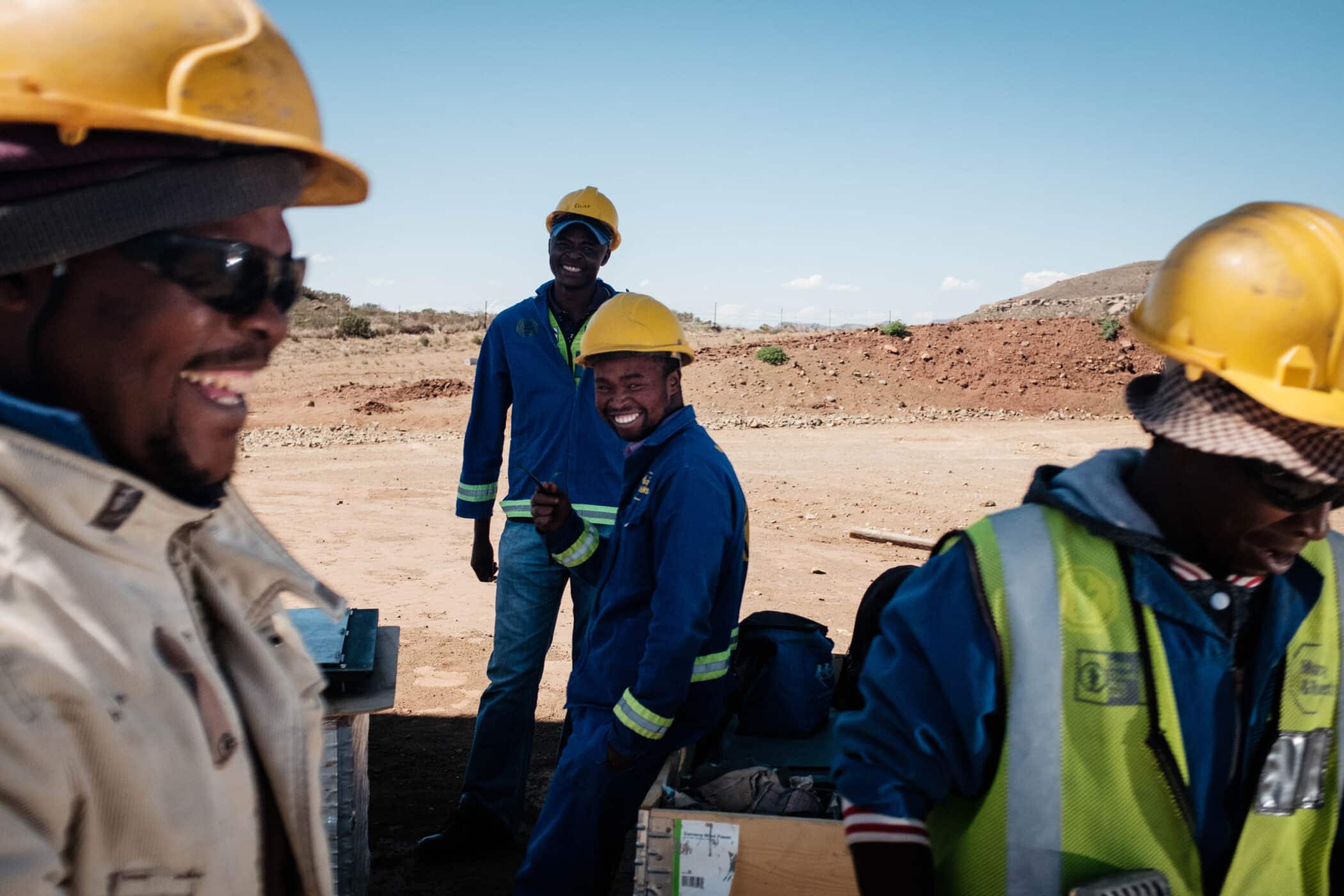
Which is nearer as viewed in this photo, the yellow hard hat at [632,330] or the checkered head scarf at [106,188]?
the checkered head scarf at [106,188]

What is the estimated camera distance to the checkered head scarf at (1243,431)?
5.38ft

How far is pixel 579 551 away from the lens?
4.18 metres

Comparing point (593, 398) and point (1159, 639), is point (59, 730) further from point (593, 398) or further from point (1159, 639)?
point (593, 398)

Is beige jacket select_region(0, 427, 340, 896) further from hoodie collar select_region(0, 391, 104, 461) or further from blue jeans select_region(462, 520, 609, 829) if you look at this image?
blue jeans select_region(462, 520, 609, 829)

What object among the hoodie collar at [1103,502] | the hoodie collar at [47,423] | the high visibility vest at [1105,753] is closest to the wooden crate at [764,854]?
the high visibility vest at [1105,753]

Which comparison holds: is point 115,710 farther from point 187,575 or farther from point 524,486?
point 524,486

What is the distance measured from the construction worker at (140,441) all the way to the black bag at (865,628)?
7.68 feet

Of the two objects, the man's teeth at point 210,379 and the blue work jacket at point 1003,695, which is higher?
the man's teeth at point 210,379

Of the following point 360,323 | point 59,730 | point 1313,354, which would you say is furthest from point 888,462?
point 360,323

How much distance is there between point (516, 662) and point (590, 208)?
2.28 metres

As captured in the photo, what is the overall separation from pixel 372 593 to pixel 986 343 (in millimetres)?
22819

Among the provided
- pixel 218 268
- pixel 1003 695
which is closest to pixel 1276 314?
pixel 1003 695

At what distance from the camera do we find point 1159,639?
169cm

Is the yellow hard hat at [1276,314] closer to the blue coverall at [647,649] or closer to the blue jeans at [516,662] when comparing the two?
the blue coverall at [647,649]
